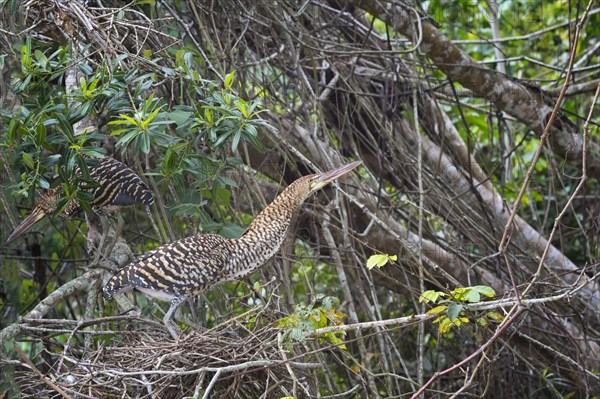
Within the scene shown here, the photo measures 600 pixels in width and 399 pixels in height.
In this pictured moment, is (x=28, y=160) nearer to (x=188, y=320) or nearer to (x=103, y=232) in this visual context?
(x=103, y=232)

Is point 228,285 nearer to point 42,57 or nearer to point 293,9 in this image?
point 293,9

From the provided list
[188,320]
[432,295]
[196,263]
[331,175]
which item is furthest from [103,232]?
[432,295]

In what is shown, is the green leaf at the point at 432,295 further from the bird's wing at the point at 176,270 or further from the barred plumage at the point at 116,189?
the barred plumage at the point at 116,189

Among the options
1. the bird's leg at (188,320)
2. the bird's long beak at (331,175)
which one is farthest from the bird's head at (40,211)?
the bird's long beak at (331,175)

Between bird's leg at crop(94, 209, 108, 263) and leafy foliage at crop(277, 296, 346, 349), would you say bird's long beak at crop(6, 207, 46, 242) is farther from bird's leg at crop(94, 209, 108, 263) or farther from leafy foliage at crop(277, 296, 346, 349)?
leafy foliage at crop(277, 296, 346, 349)

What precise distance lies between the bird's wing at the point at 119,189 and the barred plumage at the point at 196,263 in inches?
11.0

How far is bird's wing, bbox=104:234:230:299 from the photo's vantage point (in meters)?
3.19

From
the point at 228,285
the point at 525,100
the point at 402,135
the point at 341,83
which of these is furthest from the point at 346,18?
the point at 228,285

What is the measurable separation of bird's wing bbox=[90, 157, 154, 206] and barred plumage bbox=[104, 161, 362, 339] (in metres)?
0.28

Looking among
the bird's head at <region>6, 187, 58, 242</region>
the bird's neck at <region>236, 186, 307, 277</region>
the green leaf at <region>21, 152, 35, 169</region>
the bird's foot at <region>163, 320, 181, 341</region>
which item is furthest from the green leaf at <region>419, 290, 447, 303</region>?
the bird's head at <region>6, 187, 58, 242</region>

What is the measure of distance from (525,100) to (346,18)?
1115 mm

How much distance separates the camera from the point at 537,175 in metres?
6.21

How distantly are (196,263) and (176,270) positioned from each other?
0.08 meters

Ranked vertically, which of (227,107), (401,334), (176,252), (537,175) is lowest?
(401,334)
